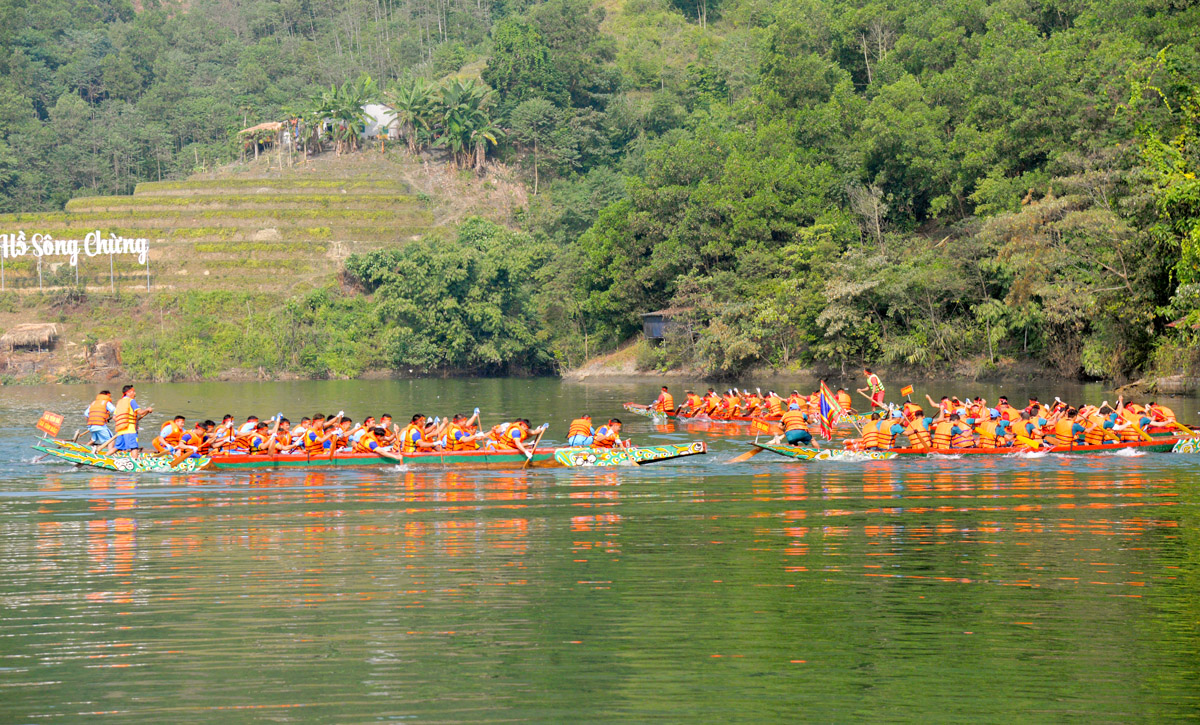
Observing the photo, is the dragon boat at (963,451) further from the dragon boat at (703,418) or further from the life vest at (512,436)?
the dragon boat at (703,418)

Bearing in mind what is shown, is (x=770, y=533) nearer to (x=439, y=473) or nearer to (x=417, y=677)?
(x=417, y=677)

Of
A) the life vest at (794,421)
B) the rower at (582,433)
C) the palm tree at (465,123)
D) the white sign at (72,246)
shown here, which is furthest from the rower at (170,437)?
the palm tree at (465,123)

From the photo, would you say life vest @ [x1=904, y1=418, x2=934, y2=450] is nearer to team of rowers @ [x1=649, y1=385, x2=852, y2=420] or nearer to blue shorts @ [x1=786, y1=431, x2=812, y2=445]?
blue shorts @ [x1=786, y1=431, x2=812, y2=445]

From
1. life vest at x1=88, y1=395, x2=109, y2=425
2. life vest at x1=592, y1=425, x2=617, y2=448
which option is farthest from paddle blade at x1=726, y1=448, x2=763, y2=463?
life vest at x1=88, y1=395, x2=109, y2=425

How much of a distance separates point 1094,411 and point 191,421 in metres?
31.4

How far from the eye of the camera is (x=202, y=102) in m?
125

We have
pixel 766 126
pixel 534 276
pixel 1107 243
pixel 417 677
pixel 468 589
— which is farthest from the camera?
pixel 534 276

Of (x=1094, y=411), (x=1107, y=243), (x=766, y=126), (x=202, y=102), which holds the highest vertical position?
(x=202, y=102)

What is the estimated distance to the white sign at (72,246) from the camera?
92.4 m

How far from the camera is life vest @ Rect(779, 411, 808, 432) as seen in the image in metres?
29.2

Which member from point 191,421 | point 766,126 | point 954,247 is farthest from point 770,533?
point 766,126

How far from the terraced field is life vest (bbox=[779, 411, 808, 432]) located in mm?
66975

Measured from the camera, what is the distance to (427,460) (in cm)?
2820

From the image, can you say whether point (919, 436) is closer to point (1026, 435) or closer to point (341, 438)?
point (1026, 435)
